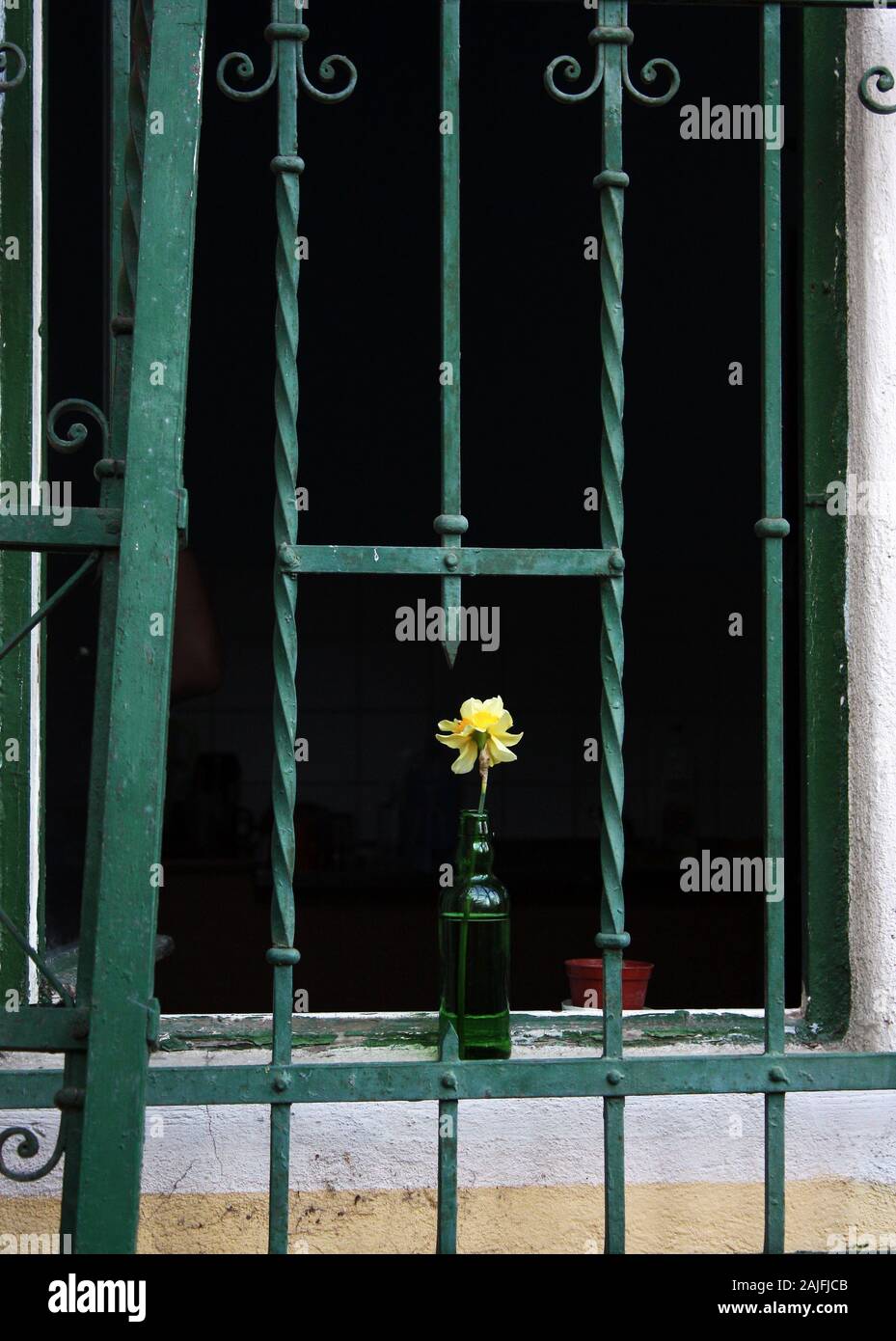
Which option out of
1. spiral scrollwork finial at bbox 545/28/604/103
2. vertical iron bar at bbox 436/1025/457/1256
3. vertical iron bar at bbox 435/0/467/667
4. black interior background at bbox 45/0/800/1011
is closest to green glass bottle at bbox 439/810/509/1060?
vertical iron bar at bbox 436/1025/457/1256

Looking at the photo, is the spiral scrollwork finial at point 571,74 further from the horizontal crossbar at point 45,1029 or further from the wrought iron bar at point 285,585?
the horizontal crossbar at point 45,1029

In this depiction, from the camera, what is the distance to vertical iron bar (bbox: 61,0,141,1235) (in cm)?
124

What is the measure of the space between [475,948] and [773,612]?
0.52m

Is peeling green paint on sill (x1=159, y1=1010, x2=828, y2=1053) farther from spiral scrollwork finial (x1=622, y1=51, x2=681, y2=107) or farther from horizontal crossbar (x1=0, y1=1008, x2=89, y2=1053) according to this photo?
spiral scrollwork finial (x1=622, y1=51, x2=681, y2=107)

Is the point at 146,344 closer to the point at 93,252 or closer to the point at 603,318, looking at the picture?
the point at 603,318

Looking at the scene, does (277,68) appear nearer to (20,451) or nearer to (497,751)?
(20,451)

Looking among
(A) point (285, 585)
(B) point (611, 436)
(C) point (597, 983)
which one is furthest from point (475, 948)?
(B) point (611, 436)

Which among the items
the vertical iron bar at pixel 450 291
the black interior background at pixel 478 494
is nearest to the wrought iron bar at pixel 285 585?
the vertical iron bar at pixel 450 291

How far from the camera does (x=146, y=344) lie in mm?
1264

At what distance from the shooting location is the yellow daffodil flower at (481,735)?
1548 millimetres

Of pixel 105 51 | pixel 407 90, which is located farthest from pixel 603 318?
pixel 407 90

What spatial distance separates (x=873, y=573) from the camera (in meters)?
1.75

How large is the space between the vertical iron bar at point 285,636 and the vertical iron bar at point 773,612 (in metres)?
0.49
